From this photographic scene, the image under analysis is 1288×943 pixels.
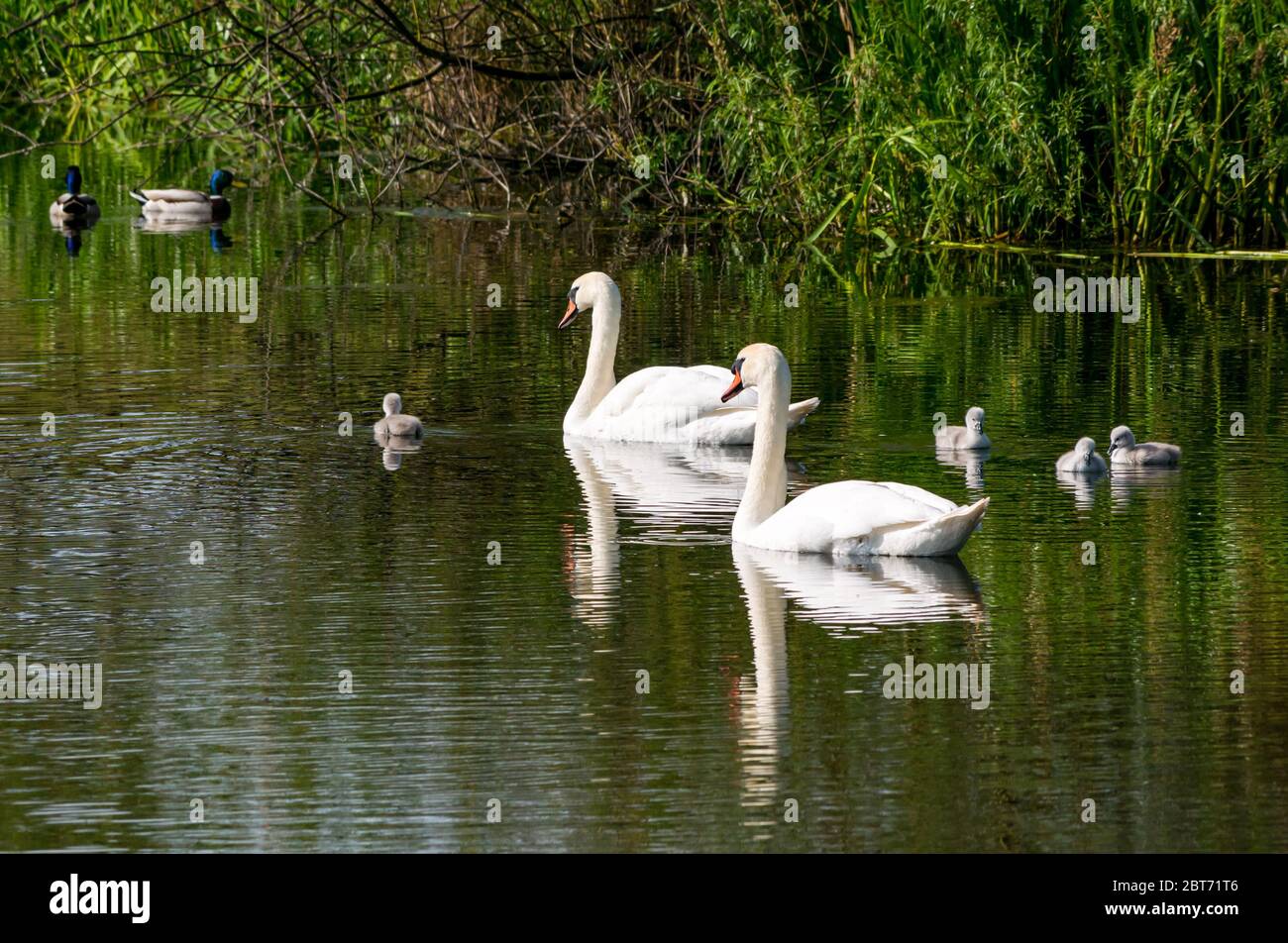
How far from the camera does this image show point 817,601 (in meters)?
9.09

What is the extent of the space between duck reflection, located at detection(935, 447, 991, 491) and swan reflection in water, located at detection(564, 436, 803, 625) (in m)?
0.77

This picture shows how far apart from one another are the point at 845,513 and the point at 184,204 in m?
16.5

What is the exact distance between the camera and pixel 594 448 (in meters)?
12.9

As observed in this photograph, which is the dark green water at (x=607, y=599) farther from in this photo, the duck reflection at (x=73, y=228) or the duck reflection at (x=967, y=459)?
the duck reflection at (x=73, y=228)

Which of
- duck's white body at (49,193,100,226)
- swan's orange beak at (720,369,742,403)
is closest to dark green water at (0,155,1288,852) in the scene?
swan's orange beak at (720,369,742,403)

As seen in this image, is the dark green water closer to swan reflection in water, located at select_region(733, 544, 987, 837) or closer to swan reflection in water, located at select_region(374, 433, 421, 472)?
swan reflection in water, located at select_region(733, 544, 987, 837)

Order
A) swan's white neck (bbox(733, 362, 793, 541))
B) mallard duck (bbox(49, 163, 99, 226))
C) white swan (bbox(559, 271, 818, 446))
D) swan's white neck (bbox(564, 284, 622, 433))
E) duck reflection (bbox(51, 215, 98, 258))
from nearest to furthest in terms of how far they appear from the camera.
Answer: swan's white neck (bbox(733, 362, 793, 541)), white swan (bbox(559, 271, 818, 446)), swan's white neck (bbox(564, 284, 622, 433)), duck reflection (bbox(51, 215, 98, 258)), mallard duck (bbox(49, 163, 99, 226))

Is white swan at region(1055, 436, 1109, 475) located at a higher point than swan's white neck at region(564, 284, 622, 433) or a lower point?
lower

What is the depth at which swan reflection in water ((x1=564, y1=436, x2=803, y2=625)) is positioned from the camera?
9.54 m

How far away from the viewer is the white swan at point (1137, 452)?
1174 cm

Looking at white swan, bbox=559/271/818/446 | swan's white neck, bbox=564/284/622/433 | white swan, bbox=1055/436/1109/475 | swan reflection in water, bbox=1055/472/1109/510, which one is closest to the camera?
swan reflection in water, bbox=1055/472/1109/510

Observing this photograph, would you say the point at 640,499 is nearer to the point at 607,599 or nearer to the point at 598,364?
the point at 607,599

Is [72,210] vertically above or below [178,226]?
above

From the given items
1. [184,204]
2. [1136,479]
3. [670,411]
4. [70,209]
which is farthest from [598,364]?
[70,209]
